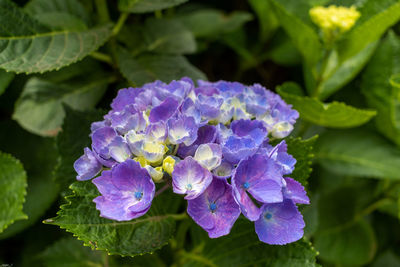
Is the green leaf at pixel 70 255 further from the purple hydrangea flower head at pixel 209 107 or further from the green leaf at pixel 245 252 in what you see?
the purple hydrangea flower head at pixel 209 107

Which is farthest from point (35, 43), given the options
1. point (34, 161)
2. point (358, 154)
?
point (358, 154)

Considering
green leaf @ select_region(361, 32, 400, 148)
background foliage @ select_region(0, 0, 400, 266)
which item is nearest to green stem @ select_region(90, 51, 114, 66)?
background foliage @ select_region(0, 0, 400, 266)

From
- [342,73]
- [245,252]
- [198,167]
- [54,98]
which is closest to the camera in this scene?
[198,167]

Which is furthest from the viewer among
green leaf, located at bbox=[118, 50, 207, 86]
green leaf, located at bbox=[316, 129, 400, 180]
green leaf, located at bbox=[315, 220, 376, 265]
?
green leaf, located at bbox=[315, 220, 376, 265]

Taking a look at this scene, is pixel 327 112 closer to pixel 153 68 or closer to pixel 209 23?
pixel 153 68

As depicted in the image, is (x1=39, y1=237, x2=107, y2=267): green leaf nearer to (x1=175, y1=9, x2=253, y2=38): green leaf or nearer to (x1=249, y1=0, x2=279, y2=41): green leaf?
(x1=175, y1=9, x2=253, y2=38): green leaf

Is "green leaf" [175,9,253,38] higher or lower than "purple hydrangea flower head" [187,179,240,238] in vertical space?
lower
